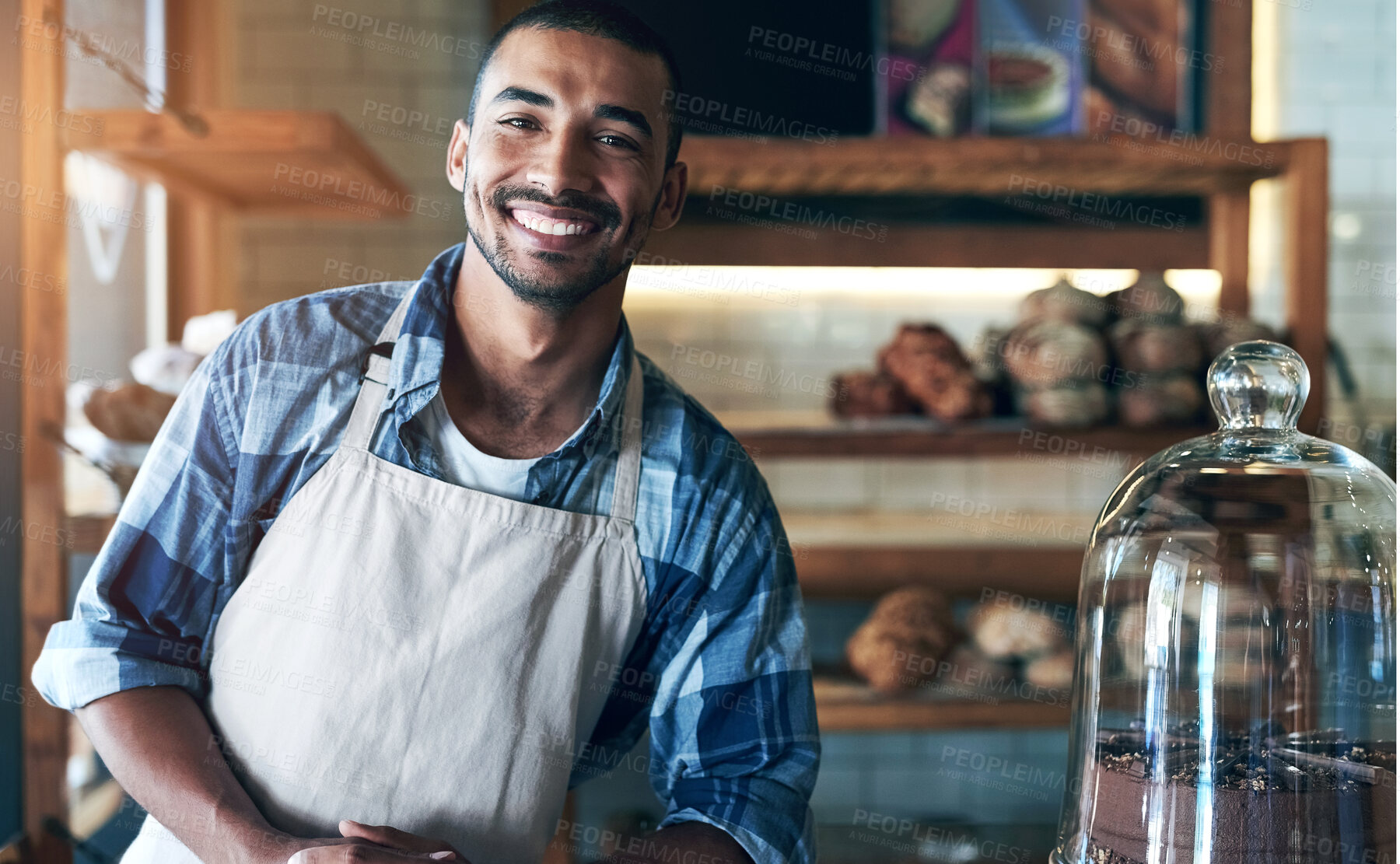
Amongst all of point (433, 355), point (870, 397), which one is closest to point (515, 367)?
point (433, 355)

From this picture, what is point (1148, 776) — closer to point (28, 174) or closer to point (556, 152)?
point (556, 152)

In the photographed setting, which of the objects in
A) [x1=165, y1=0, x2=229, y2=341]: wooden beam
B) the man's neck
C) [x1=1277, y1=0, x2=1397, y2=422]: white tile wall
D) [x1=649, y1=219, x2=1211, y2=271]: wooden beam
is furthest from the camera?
[x1=1277, y1=0, x2=1397, y2=422]: white tile wall

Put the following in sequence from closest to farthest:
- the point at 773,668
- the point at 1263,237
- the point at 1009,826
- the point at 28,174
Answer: the point at 773,668, the point at 28,174, the point at 1009,826, the point at 1263,237

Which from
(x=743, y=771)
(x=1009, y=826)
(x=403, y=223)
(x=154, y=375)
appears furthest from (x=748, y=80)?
(x=1009, y=826)

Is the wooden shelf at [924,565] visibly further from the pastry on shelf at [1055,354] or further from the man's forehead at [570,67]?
the man's forehead at [570,67]

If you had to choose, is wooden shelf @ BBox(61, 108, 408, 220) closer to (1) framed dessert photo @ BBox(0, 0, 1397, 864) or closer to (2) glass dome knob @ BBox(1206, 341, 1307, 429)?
(1) framed dessert photo @ BBox(0, 0, 1397, 864)

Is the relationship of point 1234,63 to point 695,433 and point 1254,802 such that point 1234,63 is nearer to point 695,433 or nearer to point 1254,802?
point 695,433

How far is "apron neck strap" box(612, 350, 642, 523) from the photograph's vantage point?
111cm

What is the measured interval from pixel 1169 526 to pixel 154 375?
1.59m

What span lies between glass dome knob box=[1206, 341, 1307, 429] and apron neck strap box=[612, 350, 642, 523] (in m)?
0.57

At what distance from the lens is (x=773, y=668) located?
3.65 feet

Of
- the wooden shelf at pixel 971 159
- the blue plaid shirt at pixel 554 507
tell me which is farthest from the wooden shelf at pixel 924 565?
the blue plaid shirt at pixel 554 507

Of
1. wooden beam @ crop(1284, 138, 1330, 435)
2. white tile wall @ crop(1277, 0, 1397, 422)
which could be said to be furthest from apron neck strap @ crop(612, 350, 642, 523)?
white tile wall @ crop(1277, 0, 1397, 422)

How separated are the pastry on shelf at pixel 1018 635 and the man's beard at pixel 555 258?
1.30 metres
